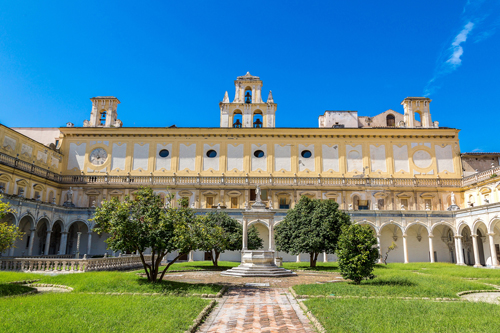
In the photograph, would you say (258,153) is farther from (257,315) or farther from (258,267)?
(257,315)

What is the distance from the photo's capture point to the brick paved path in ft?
25.5

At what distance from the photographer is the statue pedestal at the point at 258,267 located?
64.4 feet

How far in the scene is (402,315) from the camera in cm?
838

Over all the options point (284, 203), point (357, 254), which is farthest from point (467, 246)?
point (357, 254)

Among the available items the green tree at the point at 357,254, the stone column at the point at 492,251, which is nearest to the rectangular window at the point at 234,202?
the stone column at the point at 492,251

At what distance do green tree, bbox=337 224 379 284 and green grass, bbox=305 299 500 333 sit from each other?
4.37m

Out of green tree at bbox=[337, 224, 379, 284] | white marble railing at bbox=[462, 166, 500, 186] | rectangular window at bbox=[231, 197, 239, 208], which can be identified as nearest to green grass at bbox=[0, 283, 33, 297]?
green tree at bbox=[337, 224, 379, 284]

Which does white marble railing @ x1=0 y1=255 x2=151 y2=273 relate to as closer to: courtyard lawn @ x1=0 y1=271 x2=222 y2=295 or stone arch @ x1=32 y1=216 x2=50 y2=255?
courtyard lawn @ x1=0 y1=271 x2=222 y2=295

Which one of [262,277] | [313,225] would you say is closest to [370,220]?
[313,225]

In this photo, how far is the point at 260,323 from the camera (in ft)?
26.8

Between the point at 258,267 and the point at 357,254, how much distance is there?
22.3 ft

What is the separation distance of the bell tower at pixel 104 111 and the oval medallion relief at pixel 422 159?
34.4 metres

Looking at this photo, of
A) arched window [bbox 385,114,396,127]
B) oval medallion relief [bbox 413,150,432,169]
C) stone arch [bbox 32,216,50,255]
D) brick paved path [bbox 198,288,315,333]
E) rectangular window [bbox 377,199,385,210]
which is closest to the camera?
brick paved path [bbox 198,288,315,333]

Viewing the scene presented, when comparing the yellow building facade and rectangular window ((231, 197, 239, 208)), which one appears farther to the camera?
rectangular window ((231, 197, 239, 208))
